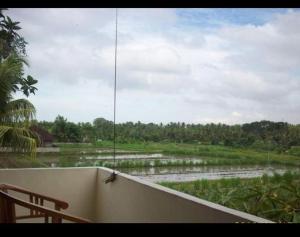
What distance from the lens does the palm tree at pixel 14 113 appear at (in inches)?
176

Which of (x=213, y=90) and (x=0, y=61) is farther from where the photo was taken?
(x=0, y=61)

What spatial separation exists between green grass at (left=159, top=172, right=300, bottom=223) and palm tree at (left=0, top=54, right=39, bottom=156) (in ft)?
7.49

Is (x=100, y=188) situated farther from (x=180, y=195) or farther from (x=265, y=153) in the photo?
(x=265, y=153)

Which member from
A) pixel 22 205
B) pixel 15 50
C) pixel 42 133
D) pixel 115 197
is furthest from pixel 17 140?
pixel 22 205

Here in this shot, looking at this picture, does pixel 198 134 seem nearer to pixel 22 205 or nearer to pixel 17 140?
pixel 22 205

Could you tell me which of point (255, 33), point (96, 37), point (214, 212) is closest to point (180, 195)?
point (214, 212)

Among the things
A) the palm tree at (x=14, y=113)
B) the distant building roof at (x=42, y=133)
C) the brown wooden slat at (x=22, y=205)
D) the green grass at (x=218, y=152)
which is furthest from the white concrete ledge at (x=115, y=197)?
Answer: the brown wooden slat at (x=22, y=205)

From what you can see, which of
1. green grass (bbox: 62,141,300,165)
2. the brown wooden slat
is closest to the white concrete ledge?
green grass (bbox: 62,141,300,165)

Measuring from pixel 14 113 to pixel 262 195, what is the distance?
3.17 m

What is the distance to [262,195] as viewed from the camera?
275 cm

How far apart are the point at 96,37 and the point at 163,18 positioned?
1.07 meters

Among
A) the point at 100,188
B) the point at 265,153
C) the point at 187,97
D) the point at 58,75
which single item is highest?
the point at 58,75

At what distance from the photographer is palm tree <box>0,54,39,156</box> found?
4465 millimetres

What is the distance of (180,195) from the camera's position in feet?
8.65
